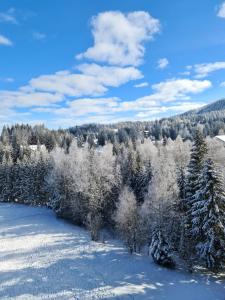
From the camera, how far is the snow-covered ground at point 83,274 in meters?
23.4

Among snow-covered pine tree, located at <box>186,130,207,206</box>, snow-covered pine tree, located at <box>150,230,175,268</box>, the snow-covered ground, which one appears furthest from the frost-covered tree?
snow-covered pine tree, located at <box>186,130,207,206</box>

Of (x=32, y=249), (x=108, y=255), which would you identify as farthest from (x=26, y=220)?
(x=108, y=255)

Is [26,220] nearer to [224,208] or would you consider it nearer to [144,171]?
[144,171]

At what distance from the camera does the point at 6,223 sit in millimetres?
47531

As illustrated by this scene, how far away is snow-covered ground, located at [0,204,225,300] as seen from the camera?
76.7ft

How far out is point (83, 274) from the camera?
88.0ft

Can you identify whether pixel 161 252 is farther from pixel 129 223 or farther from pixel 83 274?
pixel 83 274

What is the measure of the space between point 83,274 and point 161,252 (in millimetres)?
7937

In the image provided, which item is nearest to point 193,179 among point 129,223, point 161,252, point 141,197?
point 161,252

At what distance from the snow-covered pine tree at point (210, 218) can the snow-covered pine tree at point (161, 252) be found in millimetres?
2987

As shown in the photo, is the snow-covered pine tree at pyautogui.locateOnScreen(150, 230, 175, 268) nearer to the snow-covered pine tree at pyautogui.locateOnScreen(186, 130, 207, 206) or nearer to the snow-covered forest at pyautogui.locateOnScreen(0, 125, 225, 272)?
the snow-covered forest at pyautogui.locateOnScreen(0, 125, 225, 272)

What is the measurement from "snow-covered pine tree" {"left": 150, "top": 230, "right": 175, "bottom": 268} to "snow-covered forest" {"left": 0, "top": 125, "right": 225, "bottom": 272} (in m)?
0.09

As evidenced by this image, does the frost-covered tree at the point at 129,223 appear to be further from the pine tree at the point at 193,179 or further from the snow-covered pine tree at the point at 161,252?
the pine tree at the point at 193,179

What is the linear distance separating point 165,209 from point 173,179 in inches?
257
